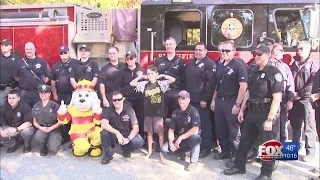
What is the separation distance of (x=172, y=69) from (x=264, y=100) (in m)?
1.58

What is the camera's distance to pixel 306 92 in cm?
462

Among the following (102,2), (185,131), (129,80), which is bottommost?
(185,131)

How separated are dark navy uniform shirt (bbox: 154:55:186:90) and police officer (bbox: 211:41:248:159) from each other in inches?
23.1

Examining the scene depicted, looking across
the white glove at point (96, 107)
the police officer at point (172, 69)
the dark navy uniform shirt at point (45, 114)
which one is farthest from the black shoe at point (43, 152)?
the police officer at point (172, 69)

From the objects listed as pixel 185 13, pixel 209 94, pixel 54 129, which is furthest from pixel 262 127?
pixel 54 129

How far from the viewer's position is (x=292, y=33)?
5184 millimetres

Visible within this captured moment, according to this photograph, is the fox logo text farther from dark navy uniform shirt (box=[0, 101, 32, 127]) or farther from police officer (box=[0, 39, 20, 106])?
police officer (box=[0, 39, 20, 106])

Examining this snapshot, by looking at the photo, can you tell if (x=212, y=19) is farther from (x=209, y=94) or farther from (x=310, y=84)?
(x=310, y=84)

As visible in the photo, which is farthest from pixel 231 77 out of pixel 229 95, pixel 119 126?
pixel 119 126

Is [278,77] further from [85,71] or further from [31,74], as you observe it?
[31,74]

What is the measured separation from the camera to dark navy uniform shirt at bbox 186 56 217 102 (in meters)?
4.85

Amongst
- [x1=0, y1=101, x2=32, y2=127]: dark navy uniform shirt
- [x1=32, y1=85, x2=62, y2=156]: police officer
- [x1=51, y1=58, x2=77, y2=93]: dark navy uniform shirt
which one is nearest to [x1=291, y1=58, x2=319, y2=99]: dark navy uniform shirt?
[x1=51, y1=58, x2=77, y2=93]: dark navy uniform shirt

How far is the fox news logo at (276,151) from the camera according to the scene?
12.8 feet

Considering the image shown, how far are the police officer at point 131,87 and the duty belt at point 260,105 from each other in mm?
1781
